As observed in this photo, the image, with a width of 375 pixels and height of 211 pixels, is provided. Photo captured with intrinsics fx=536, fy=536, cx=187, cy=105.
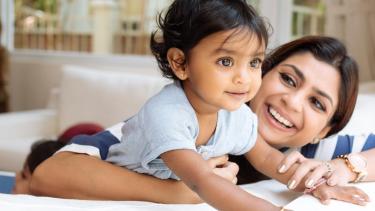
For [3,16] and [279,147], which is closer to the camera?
[279,147]

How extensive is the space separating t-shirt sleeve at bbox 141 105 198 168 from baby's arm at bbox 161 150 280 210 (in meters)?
0.02

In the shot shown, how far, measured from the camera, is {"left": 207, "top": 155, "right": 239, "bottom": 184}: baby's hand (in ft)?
3.30

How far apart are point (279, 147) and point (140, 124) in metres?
0.49

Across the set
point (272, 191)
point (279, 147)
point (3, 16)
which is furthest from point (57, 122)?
point (272, 191)

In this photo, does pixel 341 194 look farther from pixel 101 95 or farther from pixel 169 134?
pixel 101 95

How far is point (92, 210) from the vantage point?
0.81 m

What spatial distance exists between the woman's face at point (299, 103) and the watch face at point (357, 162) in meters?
0.15

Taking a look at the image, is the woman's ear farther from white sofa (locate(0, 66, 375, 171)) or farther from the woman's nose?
white sofa (locate(0, 66, 375, 171))

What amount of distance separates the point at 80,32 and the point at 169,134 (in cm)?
451

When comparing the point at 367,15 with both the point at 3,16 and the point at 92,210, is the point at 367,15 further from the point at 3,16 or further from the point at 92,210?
the point at 3,16

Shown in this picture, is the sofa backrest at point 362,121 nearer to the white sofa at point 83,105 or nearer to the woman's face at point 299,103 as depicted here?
the woman's face at point 299,103

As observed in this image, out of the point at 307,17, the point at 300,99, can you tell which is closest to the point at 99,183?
the point at 300,99

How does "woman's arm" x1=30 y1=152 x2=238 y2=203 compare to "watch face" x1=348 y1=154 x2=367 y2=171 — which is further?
"watch face" x1=348 y1=154 x2=367 y2=171

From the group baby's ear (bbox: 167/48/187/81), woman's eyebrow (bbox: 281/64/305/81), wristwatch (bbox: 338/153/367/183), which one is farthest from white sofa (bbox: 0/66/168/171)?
baby's ear (bbox: 167/48/187/81)
